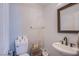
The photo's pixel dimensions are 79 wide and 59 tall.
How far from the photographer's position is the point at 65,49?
1.22 m

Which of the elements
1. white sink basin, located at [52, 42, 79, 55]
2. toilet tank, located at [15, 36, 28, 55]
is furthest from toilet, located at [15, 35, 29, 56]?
white sink basin, located at [52, 42, 79, 55]

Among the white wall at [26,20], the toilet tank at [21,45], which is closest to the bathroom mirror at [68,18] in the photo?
the white wall at [26,20]

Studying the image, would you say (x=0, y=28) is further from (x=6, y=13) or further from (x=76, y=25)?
(x=76, y=25)

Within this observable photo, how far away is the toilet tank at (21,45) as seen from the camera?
1.23 metres

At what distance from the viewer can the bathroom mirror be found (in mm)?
1198

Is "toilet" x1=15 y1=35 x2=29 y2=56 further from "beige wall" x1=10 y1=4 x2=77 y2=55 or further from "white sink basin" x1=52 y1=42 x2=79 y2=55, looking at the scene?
"white sink basin" x1=52 y1=42 x2=79 y2=55

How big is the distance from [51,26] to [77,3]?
1.07 feet

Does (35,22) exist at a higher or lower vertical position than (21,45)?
Result: higher

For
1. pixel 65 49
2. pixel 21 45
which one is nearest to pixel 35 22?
pixel 21 45

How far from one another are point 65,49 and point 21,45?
432mm

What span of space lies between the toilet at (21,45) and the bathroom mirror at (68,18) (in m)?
0.36

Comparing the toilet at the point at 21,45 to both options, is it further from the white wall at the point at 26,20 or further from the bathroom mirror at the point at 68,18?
the bathroom mirror at the point at 68,18

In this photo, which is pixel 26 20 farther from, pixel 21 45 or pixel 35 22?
pixel 21 45

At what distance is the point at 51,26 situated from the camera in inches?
48.1
